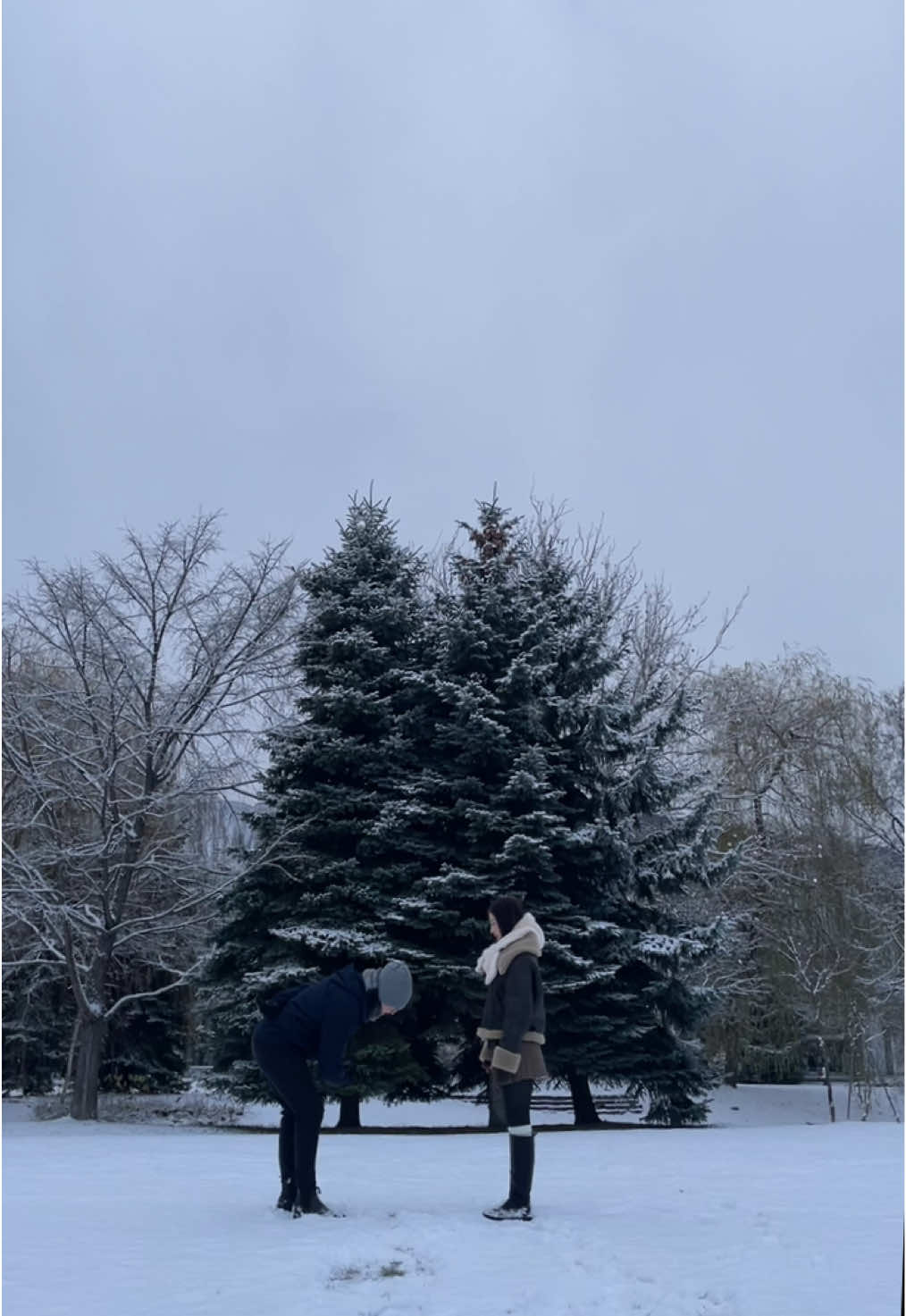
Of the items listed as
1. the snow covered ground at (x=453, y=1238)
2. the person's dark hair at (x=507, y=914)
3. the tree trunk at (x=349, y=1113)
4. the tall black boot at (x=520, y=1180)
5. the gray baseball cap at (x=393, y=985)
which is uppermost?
the person's dark hair at (x=507, y=914)

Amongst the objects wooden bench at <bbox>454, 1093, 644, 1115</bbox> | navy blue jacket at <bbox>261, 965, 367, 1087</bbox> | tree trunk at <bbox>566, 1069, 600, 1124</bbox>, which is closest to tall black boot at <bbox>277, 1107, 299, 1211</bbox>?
navy blue jacket at <bbox>261, 965, 367, 1087</bbox>

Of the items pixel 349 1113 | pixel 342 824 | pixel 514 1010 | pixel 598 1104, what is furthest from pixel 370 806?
pixel 514 1010

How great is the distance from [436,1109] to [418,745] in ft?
31.2

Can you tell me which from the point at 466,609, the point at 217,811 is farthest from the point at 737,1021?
the point at 466,609

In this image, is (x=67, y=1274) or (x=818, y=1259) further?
(x=818, y=1259)

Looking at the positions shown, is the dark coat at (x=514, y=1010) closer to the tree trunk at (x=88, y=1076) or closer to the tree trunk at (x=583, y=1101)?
the tree trunk at (x=583, y=1101)

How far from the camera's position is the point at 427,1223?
694 centimetres

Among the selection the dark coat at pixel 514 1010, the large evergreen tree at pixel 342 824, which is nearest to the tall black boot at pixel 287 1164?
the dark coat at pixel 514 1010

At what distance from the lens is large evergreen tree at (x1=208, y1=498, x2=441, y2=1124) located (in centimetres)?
1694

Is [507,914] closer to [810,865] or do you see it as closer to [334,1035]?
[334,1035]

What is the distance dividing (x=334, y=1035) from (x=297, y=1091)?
39 cm

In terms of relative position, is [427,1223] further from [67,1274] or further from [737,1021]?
[737,1021]

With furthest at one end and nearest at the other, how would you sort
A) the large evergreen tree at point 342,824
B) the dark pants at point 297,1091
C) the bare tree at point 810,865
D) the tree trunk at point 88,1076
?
the bare tree at point 810,865 < the tree trunk at point 88,1076 < the large evergreen tree at point 342,824 < the dark pants at point 297,1091

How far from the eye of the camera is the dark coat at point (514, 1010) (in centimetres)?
728
